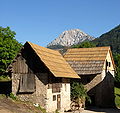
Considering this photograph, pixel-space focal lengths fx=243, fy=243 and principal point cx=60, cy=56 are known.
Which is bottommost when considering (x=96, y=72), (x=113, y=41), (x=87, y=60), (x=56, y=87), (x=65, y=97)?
(x=65, y=97)

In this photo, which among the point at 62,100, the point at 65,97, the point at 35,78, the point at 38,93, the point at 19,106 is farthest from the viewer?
the point at 65,97

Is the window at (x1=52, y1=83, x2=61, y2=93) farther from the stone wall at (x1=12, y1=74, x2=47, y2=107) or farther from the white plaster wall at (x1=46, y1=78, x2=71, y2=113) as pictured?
the stone wall at (x1=12, y1=74, x2=47, y2=107)

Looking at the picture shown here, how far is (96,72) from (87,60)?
10.4 feet

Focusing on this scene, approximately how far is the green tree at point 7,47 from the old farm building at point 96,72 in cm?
947

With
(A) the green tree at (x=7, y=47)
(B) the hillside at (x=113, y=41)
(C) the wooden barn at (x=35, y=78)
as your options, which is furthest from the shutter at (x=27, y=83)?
(B) the hillside at (x=113, y=41)

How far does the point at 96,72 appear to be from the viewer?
36594 millimetres

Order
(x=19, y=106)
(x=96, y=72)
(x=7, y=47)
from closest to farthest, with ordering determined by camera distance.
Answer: (x=19, y=106), (x=96, y=72), (x=7, y=47)

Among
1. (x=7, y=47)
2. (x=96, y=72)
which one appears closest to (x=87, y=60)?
(x=96, y=72)

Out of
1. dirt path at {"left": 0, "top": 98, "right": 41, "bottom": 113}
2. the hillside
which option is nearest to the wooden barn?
dirt path at {"left": 0, "top": 98, "right": 41, "bottom": 113}

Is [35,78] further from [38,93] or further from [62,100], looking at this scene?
[62,100]

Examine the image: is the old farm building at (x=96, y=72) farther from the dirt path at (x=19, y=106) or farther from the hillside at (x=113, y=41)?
the hillside at (x=113, y=41)

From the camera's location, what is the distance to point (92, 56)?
39750 mm

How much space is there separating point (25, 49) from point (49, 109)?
7.30 metres

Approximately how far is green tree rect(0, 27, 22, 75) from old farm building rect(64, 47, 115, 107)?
9.47m
